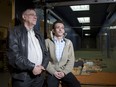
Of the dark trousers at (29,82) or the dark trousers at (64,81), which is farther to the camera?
the dark trousers at (64,81)

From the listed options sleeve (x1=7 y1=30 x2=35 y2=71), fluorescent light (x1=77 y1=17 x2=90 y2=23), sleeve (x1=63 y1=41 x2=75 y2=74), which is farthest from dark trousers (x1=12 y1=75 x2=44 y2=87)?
fluorescent light (x1=77 y1=17 x2=90 y2=23)

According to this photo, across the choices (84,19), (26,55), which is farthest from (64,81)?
(84,19)

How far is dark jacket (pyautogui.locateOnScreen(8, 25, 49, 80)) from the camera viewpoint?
1.90 meters

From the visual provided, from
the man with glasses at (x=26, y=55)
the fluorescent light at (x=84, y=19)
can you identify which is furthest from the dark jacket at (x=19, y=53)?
the fluorescent light at (x=84, y=19)

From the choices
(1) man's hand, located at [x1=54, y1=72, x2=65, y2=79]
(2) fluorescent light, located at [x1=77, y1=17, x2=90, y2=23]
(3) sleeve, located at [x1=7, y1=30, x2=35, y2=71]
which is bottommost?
(1) man's hand, located at [x1=54, y1=72, x2=65, y2=79]

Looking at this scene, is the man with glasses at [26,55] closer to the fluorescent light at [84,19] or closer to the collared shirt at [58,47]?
the collared shirt at [58,47]

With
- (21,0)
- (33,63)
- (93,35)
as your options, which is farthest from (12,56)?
(93,35)

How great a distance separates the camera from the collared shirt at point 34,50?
79.3 inches

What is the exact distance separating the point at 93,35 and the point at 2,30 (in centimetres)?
290

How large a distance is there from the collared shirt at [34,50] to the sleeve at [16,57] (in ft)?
0.28

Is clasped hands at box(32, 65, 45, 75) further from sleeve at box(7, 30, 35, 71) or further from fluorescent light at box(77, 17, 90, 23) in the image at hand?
fluorescent light at box(77, 17, 90, 23)

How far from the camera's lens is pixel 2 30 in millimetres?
6297

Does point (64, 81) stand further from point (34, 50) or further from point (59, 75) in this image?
point (34, 50)

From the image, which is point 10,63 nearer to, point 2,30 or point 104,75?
point 104,75
